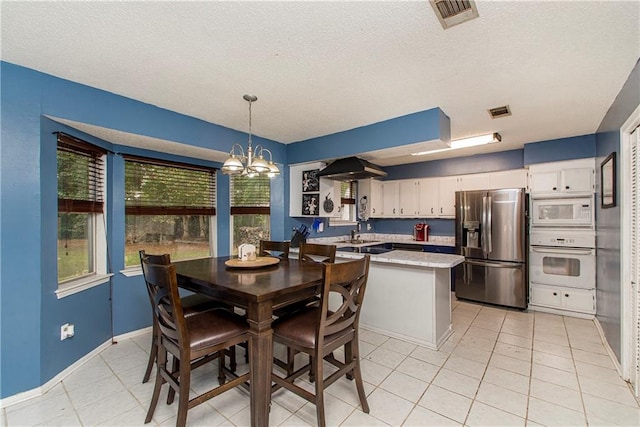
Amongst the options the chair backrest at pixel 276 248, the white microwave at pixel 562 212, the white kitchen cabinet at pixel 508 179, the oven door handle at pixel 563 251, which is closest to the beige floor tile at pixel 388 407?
the chair backrest at pixel 276 248

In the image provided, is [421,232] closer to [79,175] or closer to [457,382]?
[457,382]

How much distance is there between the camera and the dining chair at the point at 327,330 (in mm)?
1663

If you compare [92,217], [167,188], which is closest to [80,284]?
[92,217]

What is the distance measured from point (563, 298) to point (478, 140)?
239cm

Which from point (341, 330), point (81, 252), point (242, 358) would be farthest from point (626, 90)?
point (81, 252)

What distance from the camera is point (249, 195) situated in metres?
4.13

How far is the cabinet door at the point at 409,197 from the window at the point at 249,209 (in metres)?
2.69

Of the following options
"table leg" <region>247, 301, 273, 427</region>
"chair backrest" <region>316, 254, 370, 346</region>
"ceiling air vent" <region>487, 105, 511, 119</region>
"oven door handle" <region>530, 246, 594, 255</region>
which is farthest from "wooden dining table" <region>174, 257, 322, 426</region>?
"oven door handle" <region>530, 246, 594, 255</region>

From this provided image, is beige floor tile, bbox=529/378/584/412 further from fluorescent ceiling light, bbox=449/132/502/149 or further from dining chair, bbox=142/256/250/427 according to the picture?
fluorescent ceiling light, bbox=449/132/502/149

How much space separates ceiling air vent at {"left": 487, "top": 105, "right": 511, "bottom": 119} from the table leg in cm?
285

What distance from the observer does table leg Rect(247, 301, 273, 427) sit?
165 cm

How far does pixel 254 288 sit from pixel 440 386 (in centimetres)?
165

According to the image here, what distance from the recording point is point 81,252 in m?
2.79

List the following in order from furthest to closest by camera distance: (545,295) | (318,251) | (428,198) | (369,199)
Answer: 1. (369,199)
2. (428,198)
3. (545,295)
4. (318,251)
